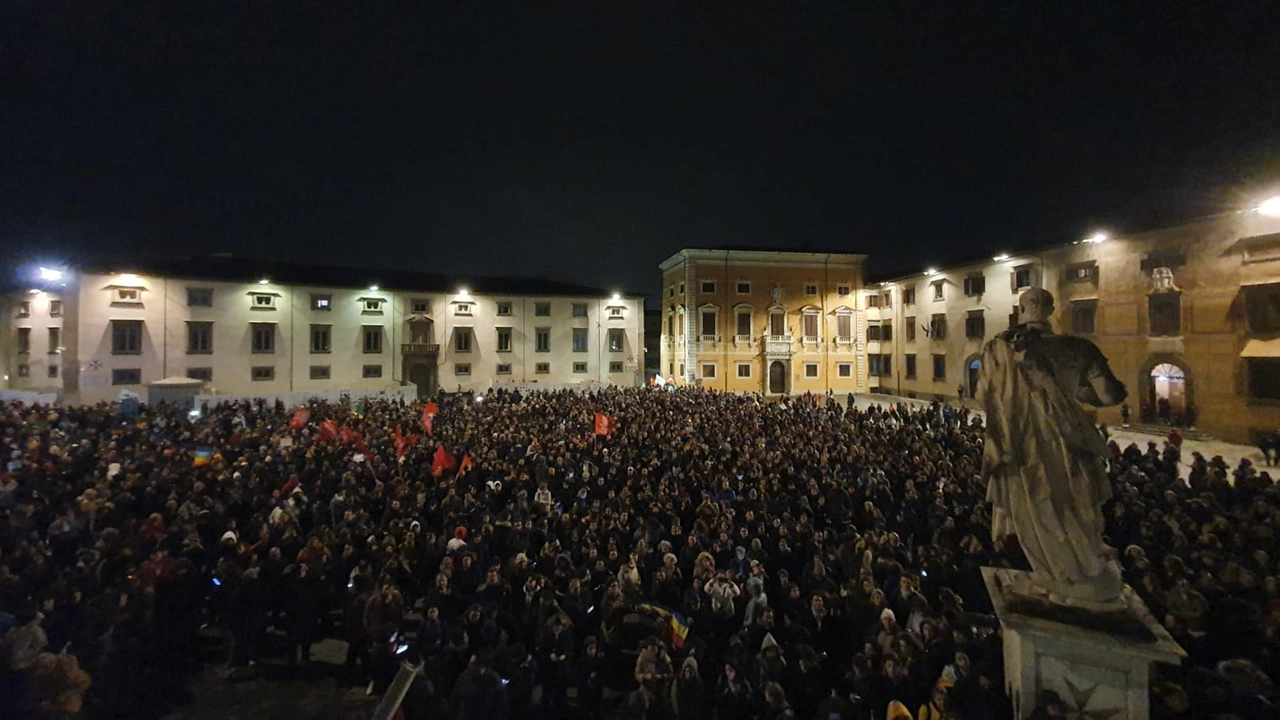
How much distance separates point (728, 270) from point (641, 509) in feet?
106

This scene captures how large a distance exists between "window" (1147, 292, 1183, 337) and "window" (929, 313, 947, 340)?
409 inches

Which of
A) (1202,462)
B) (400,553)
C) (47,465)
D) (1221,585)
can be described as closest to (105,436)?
(47,465)

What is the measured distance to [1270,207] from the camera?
19.7 metres

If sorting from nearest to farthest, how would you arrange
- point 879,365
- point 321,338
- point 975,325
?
1. point 975,325
2. point 321,338
3. point 879,365

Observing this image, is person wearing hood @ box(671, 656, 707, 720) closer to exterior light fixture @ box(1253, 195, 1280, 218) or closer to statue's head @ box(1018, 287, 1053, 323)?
statue's head @ box(1018, 287, 1053, 323)

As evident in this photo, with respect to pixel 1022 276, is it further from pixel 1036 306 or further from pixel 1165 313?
pixel 1036 306

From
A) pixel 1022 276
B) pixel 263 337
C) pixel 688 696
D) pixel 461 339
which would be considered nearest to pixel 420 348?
pixel 461 339

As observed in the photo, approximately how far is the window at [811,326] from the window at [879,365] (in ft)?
14.2

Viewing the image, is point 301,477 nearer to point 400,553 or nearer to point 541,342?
point 400,553

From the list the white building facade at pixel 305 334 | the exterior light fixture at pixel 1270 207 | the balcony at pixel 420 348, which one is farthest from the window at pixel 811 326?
the balcony at pixel 420 348

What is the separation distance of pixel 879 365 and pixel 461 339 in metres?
28.9

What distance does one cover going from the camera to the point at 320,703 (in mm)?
6047

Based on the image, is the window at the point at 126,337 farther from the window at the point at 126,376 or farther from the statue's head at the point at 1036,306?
the statue's head at the point at 1036,306

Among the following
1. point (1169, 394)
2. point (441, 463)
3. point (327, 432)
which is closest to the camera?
point (441, 463)
